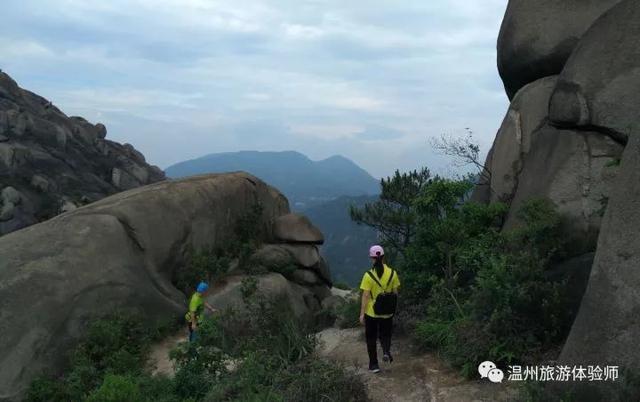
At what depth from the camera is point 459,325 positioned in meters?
9.10

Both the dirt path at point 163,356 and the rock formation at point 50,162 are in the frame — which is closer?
the dirt path at point 163,356

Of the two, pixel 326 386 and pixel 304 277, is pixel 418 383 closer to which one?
pixel 326 386

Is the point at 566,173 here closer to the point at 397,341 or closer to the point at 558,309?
the point at 558,309

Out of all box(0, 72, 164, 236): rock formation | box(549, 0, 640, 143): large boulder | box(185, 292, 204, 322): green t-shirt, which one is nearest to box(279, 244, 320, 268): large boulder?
box(185, 292, 204, 322): green t-shirt

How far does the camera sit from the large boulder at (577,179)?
991 cm

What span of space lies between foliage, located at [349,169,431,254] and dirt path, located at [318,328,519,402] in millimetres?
7133

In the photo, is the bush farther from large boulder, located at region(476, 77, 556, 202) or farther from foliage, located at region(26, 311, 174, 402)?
foliage, located at region(26, 311, 174, 402)

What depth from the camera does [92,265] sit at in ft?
44.7

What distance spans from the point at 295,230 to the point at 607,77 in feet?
41.6

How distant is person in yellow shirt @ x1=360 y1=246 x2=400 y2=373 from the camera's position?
8.46 metres

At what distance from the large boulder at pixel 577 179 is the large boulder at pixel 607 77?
28cm

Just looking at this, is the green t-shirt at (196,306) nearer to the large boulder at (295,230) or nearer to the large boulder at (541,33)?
the large boulder at (295,230)

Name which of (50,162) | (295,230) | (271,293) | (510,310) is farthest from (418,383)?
(50,162)

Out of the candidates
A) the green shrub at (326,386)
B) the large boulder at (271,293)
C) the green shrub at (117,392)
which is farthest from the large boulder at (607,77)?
the green shrub at (117,392)
